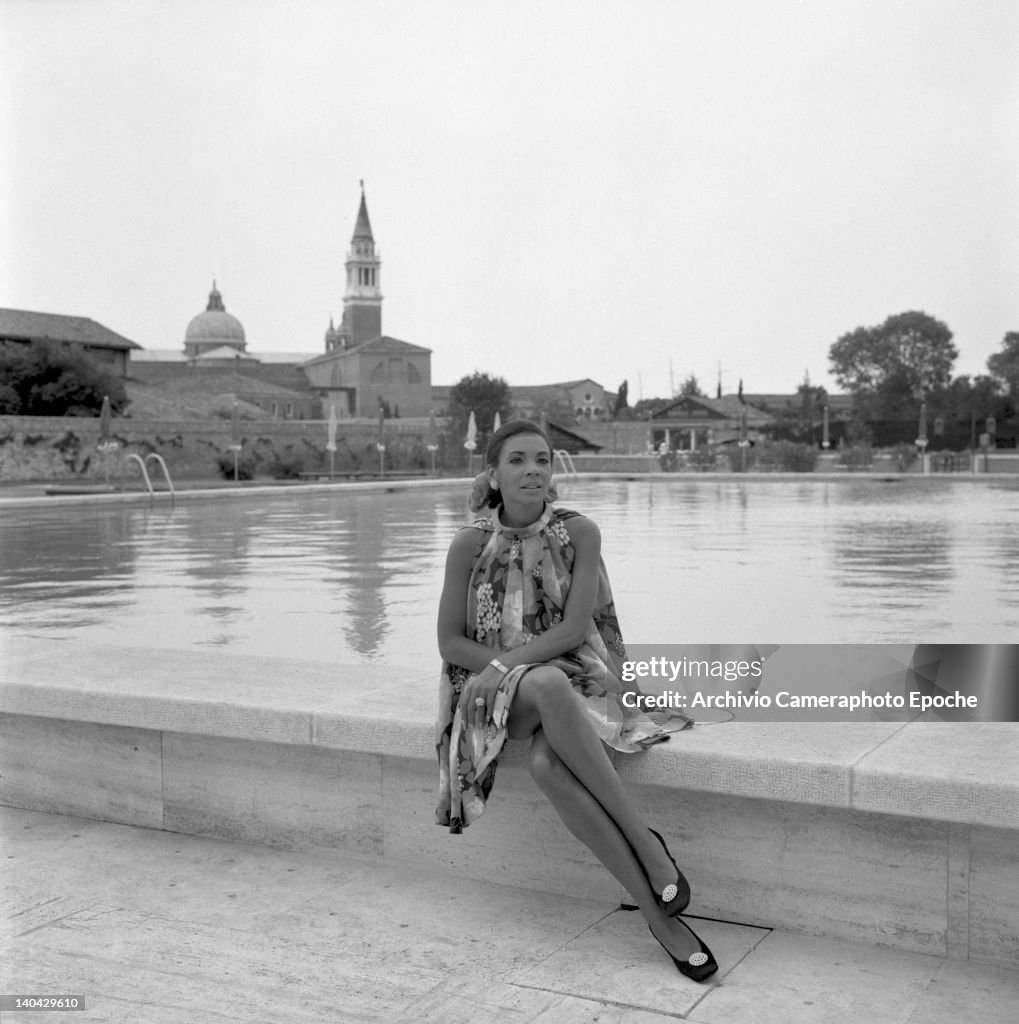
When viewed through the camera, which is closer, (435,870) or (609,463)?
(435,870)

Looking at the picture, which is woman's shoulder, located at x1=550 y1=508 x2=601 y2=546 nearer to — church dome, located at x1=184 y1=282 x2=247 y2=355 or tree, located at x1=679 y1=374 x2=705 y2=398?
tree, located at x1=679 y1=374 x2=705 y2=398

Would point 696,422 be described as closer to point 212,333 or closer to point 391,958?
point 212,333

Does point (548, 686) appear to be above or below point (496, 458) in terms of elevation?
below

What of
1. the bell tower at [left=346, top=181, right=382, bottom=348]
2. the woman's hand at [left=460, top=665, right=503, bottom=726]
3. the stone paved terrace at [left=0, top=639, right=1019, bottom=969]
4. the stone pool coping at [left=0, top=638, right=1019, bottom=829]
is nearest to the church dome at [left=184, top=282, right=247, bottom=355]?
the bell tower at [left=346, top=181, right=382, bottom=348]

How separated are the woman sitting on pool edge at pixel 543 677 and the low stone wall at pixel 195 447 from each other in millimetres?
40980

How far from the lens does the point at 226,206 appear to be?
630 centimetres

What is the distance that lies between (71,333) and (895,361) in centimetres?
4367

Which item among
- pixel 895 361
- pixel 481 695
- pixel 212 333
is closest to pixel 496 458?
pixel 481 695

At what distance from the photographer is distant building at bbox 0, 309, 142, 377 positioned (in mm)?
65062

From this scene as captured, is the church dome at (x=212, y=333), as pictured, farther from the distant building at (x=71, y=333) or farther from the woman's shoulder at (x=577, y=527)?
the woman's shoulder at (x=577, y=527)

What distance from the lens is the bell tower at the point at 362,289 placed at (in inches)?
5153

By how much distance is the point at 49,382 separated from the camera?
5469 centimetres

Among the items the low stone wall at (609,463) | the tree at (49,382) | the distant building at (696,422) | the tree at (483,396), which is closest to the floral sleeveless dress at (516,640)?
the low stone wall at (609,463)

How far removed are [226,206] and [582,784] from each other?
13.9 feet
